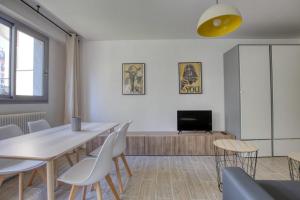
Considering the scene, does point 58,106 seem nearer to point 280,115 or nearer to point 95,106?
point 95,106

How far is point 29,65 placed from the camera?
123 inches

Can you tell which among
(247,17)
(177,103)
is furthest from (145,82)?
(247,17)

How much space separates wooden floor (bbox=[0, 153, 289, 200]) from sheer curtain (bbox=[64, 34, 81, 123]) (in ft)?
3.29

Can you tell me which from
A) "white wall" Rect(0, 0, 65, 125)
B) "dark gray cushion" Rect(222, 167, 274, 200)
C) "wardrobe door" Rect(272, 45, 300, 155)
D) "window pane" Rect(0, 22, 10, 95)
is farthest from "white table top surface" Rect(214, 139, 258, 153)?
"window pane" Rect(0, 22, 10, 95)

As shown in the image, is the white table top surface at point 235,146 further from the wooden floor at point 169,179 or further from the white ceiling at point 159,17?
the white ceiling at point 159,17

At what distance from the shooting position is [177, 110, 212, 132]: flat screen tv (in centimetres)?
361

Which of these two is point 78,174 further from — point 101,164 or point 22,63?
point 22,63

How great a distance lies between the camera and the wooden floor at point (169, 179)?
6.58 feet

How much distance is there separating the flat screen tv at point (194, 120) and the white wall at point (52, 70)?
2.59m

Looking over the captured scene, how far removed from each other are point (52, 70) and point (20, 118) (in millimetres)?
1309

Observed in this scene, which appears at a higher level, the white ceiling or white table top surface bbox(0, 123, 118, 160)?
the white ceiling

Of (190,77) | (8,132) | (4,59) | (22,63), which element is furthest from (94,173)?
(190,77)

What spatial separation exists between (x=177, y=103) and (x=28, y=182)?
2918mm

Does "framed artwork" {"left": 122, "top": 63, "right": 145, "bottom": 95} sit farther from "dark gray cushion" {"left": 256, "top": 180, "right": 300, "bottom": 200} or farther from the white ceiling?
"dark gray cushion" {"left": 256, "top": 180, "right": 300, "bottom": 200}
